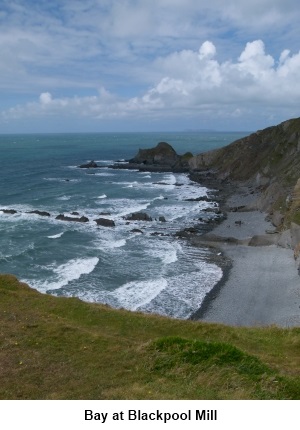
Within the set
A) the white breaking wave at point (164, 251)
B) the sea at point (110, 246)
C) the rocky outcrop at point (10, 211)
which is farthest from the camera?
the rocky outcrop at point (10, 211)

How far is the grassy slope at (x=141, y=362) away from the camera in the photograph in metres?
11.6

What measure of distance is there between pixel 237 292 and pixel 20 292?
20.1 m

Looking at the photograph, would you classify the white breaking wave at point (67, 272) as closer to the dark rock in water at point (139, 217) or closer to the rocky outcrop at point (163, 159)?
the dark rock in water at point (139, 217)

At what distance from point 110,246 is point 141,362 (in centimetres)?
3569

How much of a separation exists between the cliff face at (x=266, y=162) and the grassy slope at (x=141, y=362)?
153ft

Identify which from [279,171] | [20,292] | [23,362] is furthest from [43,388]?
[279,171]

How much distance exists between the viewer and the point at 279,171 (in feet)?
284

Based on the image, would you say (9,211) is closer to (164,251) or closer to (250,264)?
(164,251)

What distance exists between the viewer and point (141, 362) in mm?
13438

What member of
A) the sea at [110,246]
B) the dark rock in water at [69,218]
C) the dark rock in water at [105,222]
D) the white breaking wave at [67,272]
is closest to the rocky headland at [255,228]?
the sea at [110,246]

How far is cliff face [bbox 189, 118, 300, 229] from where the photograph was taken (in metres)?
68.8

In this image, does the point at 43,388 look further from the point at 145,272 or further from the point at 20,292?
the point at 145,272

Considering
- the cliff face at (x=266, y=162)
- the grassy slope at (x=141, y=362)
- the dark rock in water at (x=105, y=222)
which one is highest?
the cliff face at (x=266, y=162)

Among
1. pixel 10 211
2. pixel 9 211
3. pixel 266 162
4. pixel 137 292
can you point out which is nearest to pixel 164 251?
pixel 137 292
